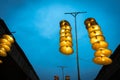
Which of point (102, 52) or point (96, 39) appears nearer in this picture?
point (102, 52)

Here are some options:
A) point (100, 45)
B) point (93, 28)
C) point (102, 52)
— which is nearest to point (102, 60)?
point (102, 52)

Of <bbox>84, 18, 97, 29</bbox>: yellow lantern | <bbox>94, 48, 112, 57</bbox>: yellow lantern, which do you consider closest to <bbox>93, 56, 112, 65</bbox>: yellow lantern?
<bbox>94, 48, 112, 57</bbox>: yellow lantern

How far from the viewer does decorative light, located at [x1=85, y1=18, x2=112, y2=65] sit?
355 inches

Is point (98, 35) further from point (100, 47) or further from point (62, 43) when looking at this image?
point (62, 43)

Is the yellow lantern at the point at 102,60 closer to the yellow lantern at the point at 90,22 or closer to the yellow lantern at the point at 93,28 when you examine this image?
the yellow lantern at the point at 93,28

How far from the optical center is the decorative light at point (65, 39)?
9.41 meters

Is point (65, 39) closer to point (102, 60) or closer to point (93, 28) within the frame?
point (93, 28)

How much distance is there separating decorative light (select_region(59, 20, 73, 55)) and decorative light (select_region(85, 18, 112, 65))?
72 centimetres

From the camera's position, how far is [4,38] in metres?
11.9

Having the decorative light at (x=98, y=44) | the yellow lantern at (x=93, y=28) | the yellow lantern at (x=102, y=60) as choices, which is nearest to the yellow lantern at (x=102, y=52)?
the decorative light at (x=98, y=44)

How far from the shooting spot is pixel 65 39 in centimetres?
970

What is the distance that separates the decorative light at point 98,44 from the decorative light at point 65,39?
722 mm

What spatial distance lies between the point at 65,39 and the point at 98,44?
118 cm

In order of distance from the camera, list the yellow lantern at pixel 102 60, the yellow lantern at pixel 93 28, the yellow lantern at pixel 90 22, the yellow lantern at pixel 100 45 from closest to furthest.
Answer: the yellow lantern at pixel 102 60, the yellow lantern at pixel 100 45, the yellow lantern at pixel 93 28, the yellow lantern at pixel 90 22
